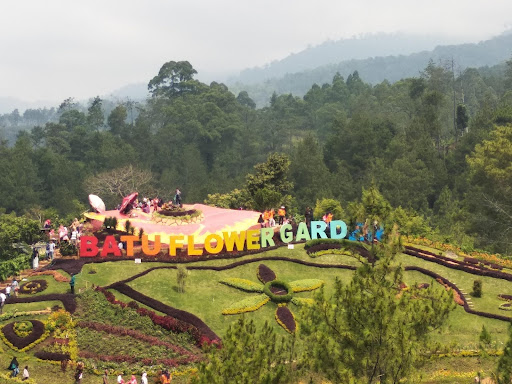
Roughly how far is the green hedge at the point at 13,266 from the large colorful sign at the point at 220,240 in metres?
3.44

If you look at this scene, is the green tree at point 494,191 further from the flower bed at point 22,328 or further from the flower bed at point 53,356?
the flower bed at point 22,328

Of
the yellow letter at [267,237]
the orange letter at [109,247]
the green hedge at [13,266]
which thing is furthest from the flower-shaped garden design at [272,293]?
the green hedge at [13,266]

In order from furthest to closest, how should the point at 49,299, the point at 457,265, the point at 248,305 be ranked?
the point at 457,265
the point at 248,305
the point at 49,299

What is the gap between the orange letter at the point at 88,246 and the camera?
30.8 m

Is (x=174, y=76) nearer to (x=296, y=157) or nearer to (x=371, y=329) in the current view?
(x=296, y=157)

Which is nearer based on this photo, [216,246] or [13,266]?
[13,266]

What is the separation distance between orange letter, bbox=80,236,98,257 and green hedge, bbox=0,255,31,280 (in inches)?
134

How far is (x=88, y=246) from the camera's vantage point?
3095 centimetres

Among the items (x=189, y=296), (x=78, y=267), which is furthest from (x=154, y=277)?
(x=78, y=267)

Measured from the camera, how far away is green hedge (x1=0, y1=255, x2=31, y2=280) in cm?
2894

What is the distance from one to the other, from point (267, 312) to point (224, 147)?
6838 cm

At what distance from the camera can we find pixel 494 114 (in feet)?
201

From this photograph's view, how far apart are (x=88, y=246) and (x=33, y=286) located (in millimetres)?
4471

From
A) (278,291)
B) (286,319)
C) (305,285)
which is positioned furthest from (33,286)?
(305,285)
